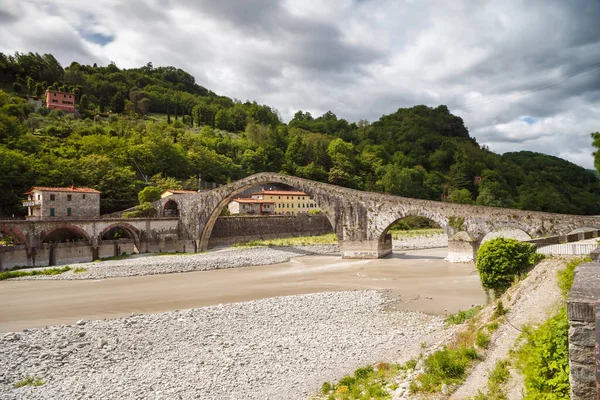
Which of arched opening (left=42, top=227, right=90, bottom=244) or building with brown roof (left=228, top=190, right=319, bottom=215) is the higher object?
building with brown roof (left=228, top=190, right=319, bottom=215)

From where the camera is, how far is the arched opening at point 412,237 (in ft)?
117

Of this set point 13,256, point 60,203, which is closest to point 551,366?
point 13,256

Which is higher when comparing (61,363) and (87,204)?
(87,204)

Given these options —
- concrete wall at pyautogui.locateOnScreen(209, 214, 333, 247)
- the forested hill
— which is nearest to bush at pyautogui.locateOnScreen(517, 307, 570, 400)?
concrete wall at pyautogui.locateOnScreen(209, 214, 333, 247)

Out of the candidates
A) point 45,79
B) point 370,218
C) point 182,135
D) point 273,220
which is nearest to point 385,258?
point 370,218

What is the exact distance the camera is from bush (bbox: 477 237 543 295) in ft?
38.6

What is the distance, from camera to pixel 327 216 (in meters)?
35.9

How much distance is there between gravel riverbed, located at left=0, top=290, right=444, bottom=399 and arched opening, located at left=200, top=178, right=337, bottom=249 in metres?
22.1

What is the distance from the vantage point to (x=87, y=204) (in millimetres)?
A: 39000

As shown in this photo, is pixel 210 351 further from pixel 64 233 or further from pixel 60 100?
pixel 60 100

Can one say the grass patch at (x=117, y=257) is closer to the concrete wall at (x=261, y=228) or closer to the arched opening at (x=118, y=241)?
the arched opening at (x=118, y=241)

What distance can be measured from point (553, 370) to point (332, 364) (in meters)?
6.15

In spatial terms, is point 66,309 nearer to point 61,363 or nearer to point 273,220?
point 61,363

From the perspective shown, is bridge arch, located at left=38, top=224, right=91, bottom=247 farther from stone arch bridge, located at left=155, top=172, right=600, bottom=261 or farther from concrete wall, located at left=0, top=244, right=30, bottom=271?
stone arch bridge, located at left=155, top=172, right=600, bottom=261
